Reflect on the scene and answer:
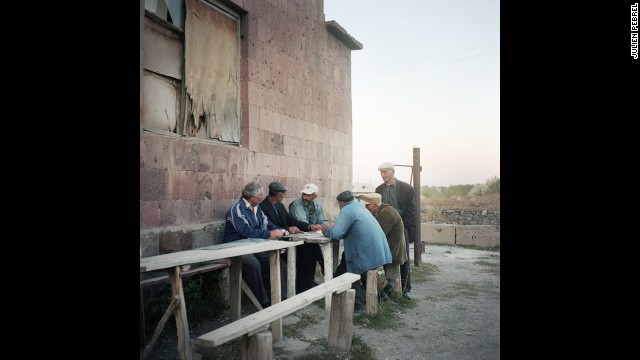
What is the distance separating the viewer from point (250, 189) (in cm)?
512

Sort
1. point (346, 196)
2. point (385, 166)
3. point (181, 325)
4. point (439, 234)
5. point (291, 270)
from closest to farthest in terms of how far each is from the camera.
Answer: point (181, 325) → point (291, 270) → point (346, 196) → point (385, 166) → point (439, 234)

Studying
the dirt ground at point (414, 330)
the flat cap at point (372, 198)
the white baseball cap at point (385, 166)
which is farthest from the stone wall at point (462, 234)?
the flat cap at point (372, 198)

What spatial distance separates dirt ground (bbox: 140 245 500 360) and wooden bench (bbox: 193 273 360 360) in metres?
0.21

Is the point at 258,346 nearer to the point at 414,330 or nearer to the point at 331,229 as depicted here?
the point at 414,330

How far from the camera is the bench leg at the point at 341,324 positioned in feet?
12.5

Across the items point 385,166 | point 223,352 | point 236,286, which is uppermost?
point 385,166

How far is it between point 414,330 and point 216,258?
2.35 m

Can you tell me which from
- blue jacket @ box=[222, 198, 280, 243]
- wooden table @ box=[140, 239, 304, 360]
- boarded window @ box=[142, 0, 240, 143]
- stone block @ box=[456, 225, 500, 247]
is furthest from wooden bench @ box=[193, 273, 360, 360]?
stone block @ box=[456, 225, 500, 247]

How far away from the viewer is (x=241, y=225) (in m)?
4.96

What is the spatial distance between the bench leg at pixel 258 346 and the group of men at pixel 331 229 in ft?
5.89

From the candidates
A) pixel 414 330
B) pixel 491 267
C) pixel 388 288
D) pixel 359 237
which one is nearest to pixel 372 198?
pixel 359 237

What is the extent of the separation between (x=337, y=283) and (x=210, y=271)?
1711 mm

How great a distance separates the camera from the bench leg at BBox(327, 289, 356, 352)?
381 cm
